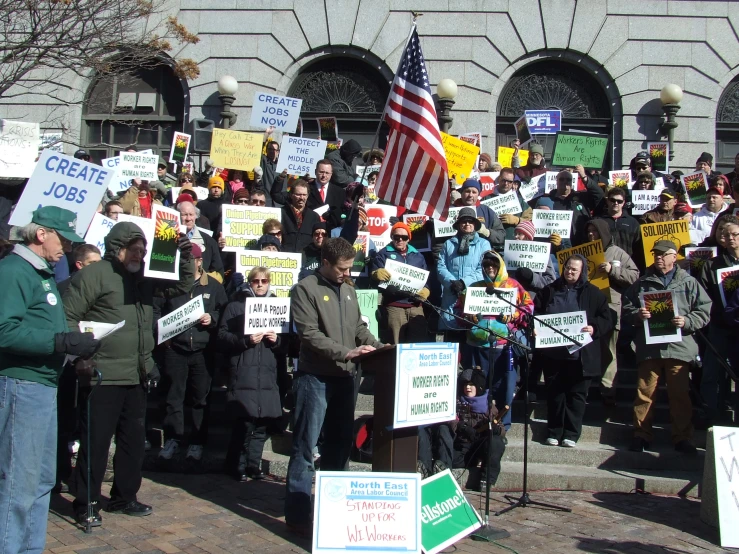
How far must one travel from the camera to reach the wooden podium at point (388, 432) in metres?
6.01

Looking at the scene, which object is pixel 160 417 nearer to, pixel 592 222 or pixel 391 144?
pixel 391 144

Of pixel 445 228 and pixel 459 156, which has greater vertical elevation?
pixel 459 156

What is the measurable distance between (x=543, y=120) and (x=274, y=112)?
16.6 feet

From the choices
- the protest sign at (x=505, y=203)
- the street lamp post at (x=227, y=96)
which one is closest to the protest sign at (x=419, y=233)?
the protest sign at (x=505, y=203)

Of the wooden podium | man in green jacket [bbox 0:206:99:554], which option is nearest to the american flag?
the wooden podium

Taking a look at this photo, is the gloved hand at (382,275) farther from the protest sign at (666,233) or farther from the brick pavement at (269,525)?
the protest sign at (666,233)

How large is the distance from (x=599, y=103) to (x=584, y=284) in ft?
35.9

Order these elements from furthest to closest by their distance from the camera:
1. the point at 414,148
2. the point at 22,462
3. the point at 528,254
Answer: the point at 528,254, the point at 414,148, the point at 22,462

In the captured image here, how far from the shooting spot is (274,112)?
15031mm

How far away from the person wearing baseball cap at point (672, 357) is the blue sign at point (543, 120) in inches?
305

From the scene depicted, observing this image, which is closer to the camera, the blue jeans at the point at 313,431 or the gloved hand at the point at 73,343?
the gloved hand at the point at 73,343

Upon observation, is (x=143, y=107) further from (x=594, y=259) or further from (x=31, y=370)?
(x=31, y=370)

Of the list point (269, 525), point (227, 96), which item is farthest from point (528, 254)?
point (227, 96)

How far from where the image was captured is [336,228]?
1123 cm
